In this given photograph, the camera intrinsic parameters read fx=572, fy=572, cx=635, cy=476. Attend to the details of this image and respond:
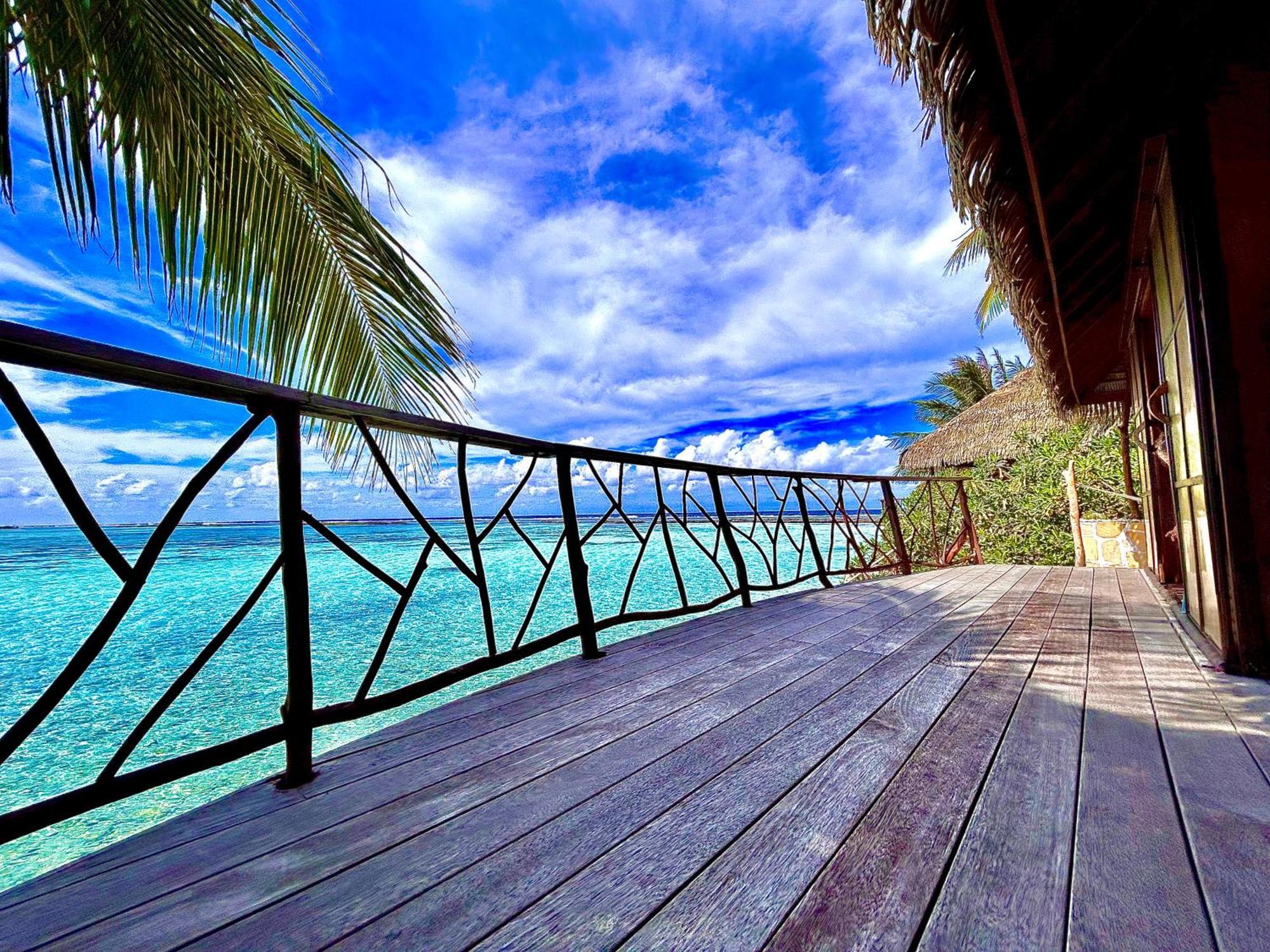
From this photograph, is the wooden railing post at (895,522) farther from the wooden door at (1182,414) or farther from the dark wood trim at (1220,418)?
the dark wood trim at (1220,418)

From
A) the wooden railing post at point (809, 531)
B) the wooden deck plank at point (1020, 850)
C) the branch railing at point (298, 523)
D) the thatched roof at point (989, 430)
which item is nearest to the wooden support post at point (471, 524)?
the branch railing at point (298, 523)

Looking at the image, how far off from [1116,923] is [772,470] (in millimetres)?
3156

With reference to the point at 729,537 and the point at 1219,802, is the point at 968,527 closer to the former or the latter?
the point at 729,537

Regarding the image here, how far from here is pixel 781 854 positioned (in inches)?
35.3

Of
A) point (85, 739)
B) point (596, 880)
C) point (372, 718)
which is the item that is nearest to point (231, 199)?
point (596, 880)

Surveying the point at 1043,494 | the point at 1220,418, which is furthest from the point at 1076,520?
the point at 1220,418

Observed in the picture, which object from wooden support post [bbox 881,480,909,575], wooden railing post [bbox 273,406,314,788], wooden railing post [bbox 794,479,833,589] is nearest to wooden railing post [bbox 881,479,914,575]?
wooden support post [bbox 881,480,909,575]

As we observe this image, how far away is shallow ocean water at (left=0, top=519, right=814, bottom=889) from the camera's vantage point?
120 inches

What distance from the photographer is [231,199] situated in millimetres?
2041

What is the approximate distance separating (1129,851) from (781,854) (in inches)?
21.2

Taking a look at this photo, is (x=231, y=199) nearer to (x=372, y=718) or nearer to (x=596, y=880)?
(x=596, y=880)

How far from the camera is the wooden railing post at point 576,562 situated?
230 cm

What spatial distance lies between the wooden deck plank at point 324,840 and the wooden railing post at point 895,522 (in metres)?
4.12

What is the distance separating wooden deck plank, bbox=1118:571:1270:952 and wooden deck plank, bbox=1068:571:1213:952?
0.02 metres
